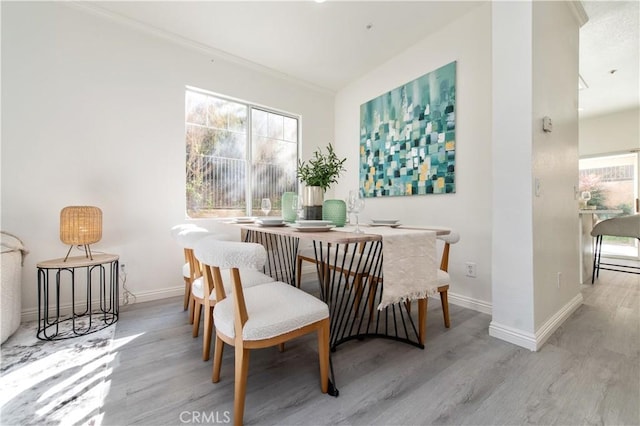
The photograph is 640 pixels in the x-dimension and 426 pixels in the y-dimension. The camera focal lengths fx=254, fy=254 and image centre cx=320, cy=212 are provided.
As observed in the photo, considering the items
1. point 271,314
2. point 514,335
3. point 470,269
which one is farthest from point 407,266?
point 470,269

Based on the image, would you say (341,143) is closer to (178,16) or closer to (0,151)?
(178,16)

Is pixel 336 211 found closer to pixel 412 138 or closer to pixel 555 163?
pixel 412 138

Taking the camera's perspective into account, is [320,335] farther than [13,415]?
Yes

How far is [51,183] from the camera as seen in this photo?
224 cm

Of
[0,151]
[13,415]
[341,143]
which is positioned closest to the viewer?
[13,415]

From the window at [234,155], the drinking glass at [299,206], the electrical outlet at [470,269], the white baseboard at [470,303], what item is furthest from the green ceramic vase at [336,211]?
the window at [234,155]

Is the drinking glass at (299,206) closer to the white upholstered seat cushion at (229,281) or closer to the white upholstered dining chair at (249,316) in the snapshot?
the white upholstered seat cushion at (229,281)

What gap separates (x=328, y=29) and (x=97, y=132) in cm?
A: 252

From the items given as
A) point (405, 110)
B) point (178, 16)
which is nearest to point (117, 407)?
point (178, 16)

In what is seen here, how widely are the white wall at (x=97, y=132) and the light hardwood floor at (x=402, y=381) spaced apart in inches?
39.0

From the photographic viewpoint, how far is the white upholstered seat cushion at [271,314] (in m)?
1.06

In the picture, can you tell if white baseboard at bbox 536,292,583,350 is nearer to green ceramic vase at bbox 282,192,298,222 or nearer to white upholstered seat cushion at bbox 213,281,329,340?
white upholstered seat cushion at bbox 213,281,329,340

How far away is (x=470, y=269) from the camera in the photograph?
246cm

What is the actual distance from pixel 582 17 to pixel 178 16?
12.5 feet
